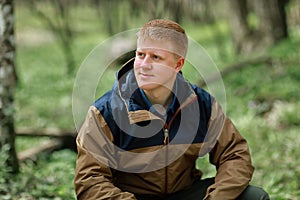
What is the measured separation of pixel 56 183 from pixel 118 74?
1640 mm

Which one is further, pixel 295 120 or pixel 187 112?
pixel 295 120

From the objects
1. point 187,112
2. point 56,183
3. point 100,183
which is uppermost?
point 187,112

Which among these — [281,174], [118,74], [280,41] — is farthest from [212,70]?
[280,41]

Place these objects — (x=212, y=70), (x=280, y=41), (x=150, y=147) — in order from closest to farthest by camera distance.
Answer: (x=150, y=147) → (x=212, y=70) → (x=280, y=41)

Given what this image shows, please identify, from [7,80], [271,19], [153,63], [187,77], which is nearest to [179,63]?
[153,63]

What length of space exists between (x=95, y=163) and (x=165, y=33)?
0.81 m

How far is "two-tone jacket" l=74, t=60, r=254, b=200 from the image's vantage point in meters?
2.84

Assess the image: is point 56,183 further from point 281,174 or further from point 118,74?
point 281,174

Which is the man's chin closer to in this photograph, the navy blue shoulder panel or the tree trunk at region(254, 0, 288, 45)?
the navy blue shoulder panel

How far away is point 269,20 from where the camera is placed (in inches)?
461

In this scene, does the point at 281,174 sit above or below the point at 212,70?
below

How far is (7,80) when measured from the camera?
419 cm

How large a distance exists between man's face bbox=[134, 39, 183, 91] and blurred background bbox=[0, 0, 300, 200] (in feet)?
4.62

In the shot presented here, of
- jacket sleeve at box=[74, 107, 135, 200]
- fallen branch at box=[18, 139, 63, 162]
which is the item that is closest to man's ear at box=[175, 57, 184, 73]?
jacket sleeve at box=[74, 107, 135, 200]
